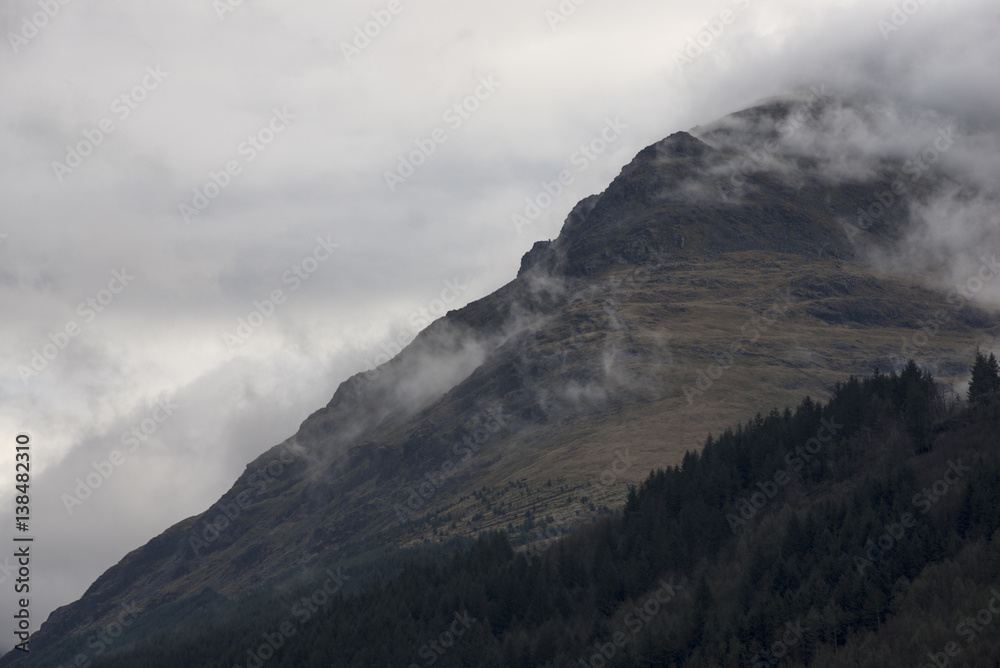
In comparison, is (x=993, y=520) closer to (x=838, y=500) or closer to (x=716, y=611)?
(x=838, y=500)

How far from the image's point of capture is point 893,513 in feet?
481

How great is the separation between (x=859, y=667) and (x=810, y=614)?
12.0 meters
